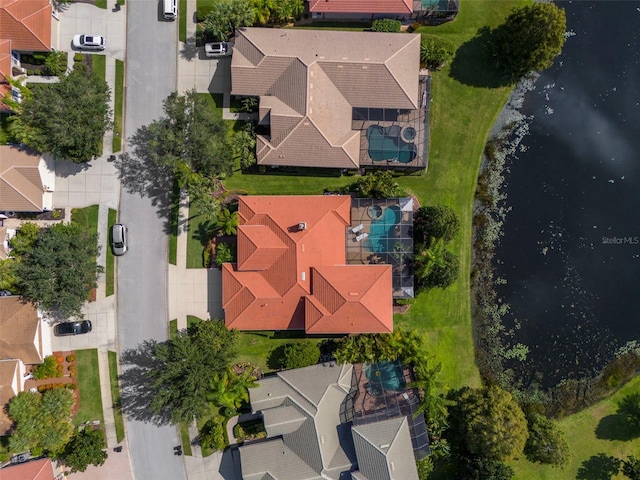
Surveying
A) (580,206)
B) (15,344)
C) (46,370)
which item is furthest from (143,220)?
(580,206)

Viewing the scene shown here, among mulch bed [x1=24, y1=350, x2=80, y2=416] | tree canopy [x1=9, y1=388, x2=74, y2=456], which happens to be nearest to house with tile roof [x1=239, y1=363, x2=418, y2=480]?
tree canopy [x1=9, y1=388, x2=74, y2=456]

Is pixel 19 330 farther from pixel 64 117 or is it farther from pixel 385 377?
pixel 385 377

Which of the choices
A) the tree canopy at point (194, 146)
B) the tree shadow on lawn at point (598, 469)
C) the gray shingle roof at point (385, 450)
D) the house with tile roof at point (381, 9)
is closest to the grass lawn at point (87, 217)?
the tree canopy at point (194, 146)

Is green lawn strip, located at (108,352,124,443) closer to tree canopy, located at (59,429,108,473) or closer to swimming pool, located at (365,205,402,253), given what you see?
tree canopy, located at (59,429,108,473)

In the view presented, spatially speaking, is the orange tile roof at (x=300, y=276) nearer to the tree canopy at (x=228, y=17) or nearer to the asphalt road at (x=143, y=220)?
the asphalt road at (x=143, y=220)

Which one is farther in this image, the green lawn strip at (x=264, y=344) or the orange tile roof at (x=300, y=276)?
the green lawn strip at (x=264, y=344)

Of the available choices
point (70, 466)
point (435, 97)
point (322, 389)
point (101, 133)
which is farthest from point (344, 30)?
point (70, 466)
